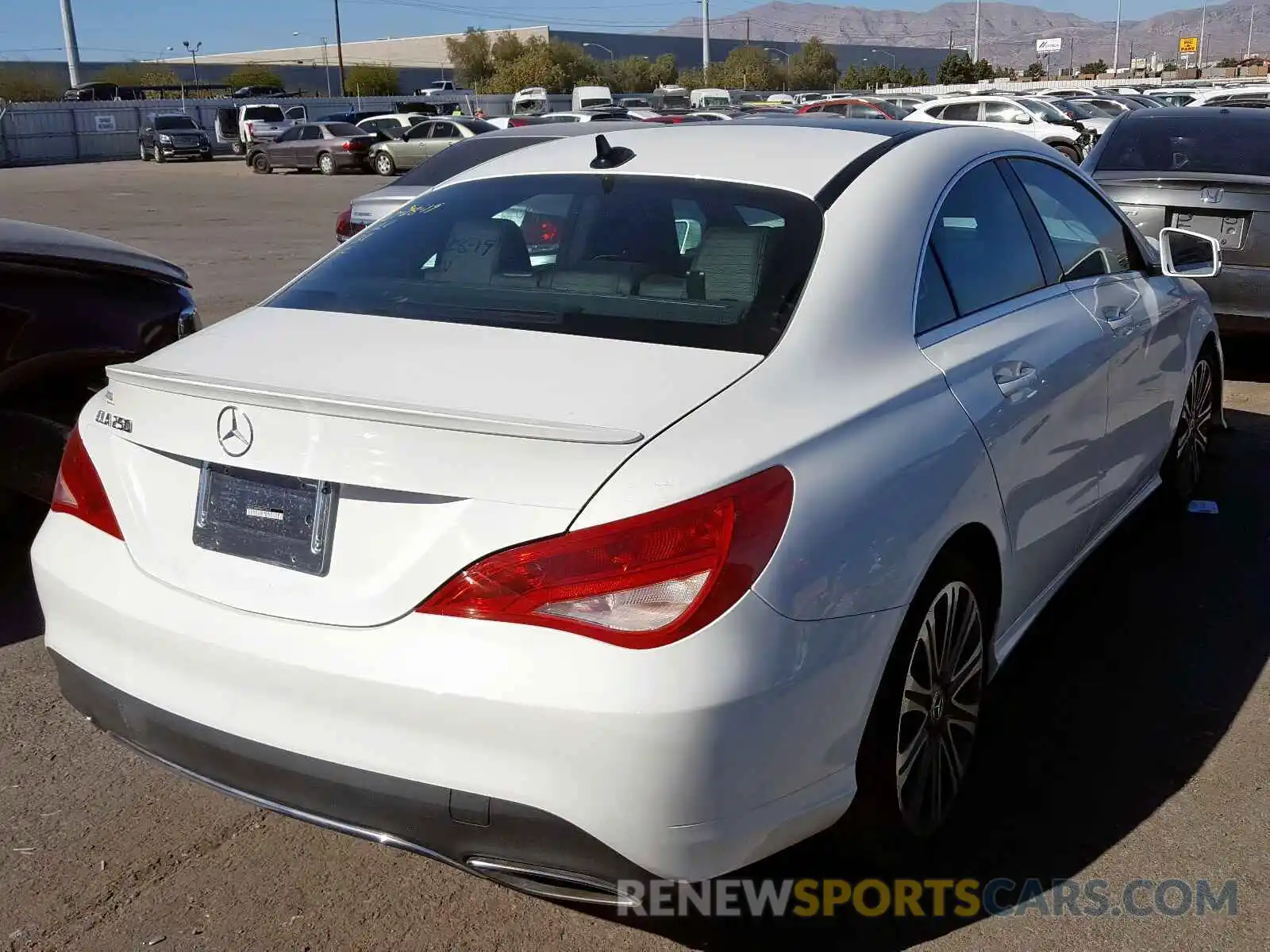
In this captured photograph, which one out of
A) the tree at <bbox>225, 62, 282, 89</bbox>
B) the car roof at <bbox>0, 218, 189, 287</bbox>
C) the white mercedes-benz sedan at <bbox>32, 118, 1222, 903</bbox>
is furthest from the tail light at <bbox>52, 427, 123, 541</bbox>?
the tree at <bbox>225, 62, 282, 89</bbox>

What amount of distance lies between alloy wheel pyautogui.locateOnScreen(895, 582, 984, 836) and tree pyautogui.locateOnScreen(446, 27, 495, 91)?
3835 inches

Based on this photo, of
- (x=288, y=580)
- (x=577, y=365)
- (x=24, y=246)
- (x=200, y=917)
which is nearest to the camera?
(x=288, y=580)

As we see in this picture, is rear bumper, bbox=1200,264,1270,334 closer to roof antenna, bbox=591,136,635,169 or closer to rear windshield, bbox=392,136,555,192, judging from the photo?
rear windshield, bbox=392,136,555,192

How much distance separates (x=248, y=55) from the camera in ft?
499

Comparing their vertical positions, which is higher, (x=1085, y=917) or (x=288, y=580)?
(x=288, y=580)

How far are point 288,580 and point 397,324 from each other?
2.47ft

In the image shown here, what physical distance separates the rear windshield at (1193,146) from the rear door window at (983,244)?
15.8 ft

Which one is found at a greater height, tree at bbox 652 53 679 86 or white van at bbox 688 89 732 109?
tree at bbox 652 53 679 86

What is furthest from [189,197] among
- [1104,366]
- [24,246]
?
[1104,366]

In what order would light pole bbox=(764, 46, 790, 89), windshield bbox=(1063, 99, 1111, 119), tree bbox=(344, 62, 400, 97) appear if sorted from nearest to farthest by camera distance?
1. windshield bbox=(1063, 99, 1111, 119)
2. tree bbox=(344, 62, 400, 97)
3. light pole bbox=(764, 46, 790, 89)

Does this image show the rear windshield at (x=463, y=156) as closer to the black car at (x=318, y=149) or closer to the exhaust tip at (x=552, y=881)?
the exhaust tip at (x=552, y=881)

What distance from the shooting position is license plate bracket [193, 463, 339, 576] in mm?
2389

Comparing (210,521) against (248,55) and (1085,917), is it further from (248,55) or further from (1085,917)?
(248,55)

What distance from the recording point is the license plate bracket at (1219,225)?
7.41 meters
